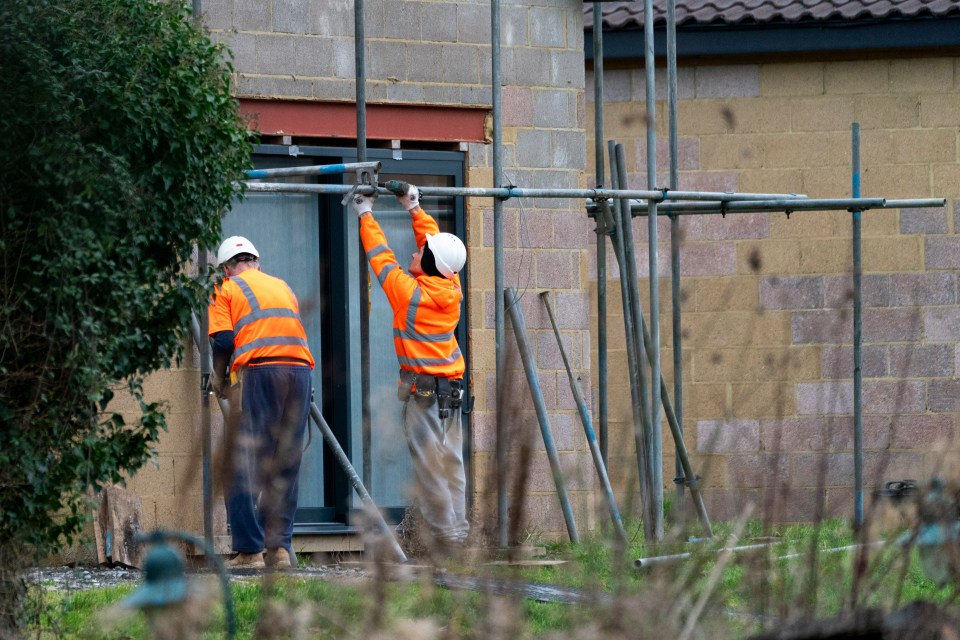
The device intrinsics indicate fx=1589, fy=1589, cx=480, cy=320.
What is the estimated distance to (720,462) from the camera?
11.4 metres

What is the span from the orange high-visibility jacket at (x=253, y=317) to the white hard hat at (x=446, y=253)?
85 cm

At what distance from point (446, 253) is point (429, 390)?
30.3 inches

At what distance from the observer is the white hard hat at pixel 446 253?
876 centimetres

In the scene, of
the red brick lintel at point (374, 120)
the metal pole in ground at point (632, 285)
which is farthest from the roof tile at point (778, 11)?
the metal pole in ground at point (632, 285)

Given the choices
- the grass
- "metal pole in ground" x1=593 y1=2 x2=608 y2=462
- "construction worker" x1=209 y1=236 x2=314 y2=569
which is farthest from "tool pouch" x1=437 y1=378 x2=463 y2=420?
the grass

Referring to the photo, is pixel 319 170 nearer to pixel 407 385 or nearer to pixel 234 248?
pixel 234 248

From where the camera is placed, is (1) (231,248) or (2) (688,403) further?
(2) (688,403)

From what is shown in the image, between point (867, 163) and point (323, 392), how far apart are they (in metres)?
4.33

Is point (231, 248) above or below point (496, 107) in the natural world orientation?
below

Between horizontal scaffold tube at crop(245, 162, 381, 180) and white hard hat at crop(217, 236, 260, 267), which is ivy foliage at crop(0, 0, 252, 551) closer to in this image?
horizontal scaffold tube at crop(245, 162, 381, 180)

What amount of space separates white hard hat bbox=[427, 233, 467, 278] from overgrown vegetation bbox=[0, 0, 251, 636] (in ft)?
9.48

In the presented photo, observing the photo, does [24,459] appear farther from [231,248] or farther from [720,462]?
[720,462]

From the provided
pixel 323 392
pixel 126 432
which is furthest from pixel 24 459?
pixel 323 392

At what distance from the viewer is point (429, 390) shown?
885cm
